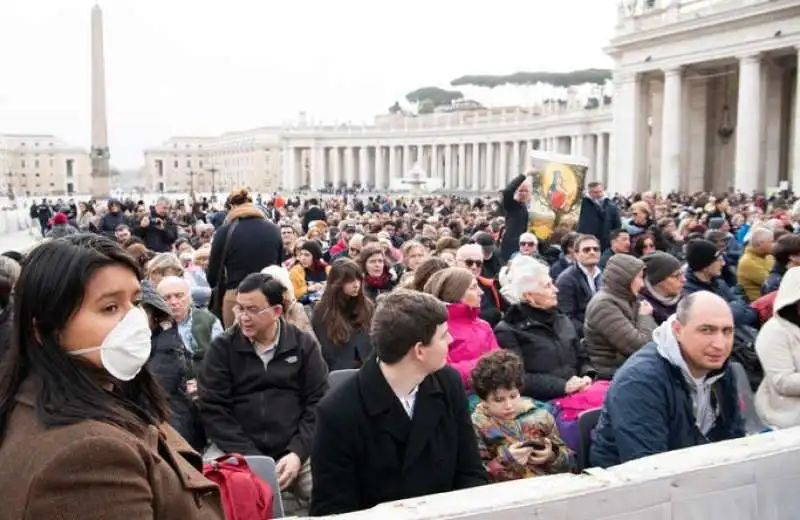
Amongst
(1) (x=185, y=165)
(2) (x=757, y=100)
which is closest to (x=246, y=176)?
(1) (x=185, y=165)

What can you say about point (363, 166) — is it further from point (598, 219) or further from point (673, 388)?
point (673, 388)

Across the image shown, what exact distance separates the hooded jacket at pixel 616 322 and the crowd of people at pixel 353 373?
2 centimetres

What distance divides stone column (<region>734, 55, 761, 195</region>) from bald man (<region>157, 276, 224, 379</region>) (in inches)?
1216

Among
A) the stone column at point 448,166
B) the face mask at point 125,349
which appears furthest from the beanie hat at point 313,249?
the stone column at point 448,166

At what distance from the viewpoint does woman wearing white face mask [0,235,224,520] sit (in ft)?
5.97

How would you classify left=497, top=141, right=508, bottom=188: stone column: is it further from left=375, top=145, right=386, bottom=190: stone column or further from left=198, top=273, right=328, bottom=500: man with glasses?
left=198, top=273, right=328, bottom=500: man with glasses

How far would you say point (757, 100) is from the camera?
32.7m

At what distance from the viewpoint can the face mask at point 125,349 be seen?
2131mm

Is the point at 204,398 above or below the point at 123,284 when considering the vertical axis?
below

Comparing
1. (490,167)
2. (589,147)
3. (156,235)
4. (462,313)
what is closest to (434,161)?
(490,167)

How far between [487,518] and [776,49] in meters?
33.9

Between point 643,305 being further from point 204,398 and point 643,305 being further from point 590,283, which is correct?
point 204,398

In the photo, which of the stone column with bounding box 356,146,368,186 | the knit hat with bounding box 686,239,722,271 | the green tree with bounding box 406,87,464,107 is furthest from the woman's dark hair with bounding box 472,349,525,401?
the green tree with bounding box 406,87,464,107

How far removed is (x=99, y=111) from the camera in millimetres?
39750
